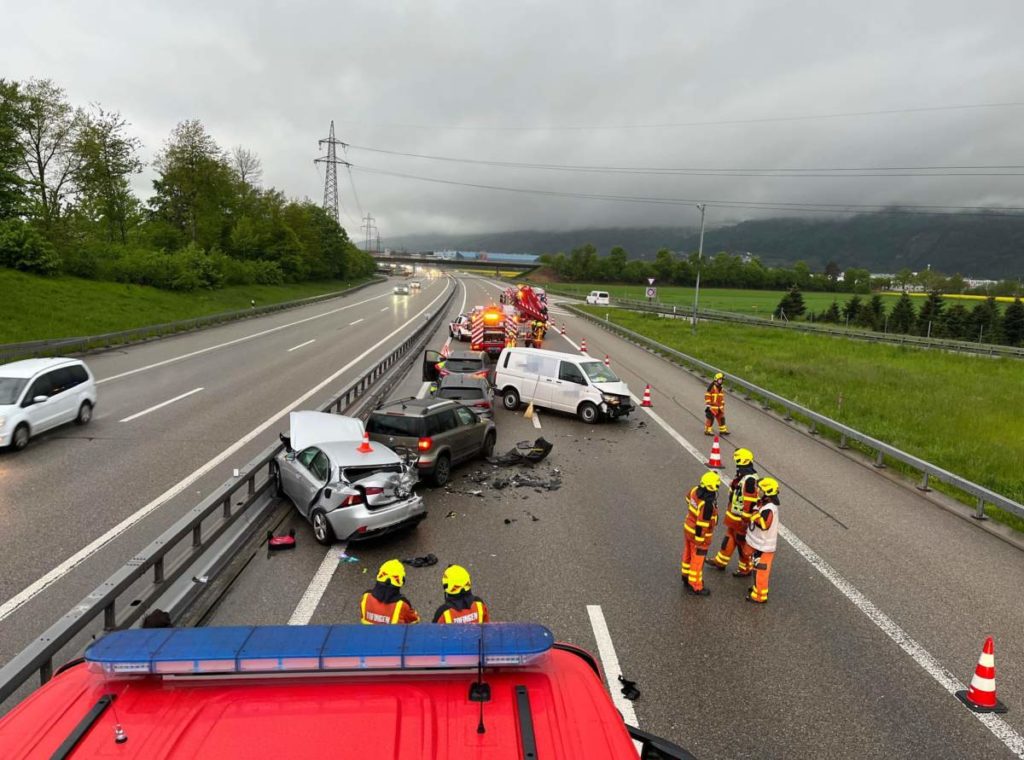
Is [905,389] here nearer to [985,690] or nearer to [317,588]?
[985,690]

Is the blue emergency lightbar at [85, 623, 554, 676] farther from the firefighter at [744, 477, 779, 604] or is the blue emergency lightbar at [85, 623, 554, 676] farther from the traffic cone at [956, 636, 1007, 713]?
the firefighter at [744, 477, 779, 604]

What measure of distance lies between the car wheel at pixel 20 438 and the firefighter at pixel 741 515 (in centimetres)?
1397

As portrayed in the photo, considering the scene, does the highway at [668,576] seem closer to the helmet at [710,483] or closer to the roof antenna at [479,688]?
the helmet at [710,483]

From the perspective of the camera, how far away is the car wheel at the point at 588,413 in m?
17.2

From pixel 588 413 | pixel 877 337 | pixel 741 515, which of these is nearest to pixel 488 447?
pixel 588 413

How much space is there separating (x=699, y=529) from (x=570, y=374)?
10.5 meters

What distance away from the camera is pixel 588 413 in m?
17.3

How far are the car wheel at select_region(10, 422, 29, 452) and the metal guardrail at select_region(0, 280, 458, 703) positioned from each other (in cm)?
586

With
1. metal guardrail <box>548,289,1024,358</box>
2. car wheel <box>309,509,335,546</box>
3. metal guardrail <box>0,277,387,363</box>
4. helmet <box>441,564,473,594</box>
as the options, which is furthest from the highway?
metal guardrail <box>548,289,1024,358</box>

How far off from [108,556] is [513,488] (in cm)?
650

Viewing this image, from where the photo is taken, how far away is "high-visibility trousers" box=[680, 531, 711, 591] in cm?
769

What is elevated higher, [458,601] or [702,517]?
[458,601]

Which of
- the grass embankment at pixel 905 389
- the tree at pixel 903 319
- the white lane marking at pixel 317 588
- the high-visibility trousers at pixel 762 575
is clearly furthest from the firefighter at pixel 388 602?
the tree at pixel 903 319

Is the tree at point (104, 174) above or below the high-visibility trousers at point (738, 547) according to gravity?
above
